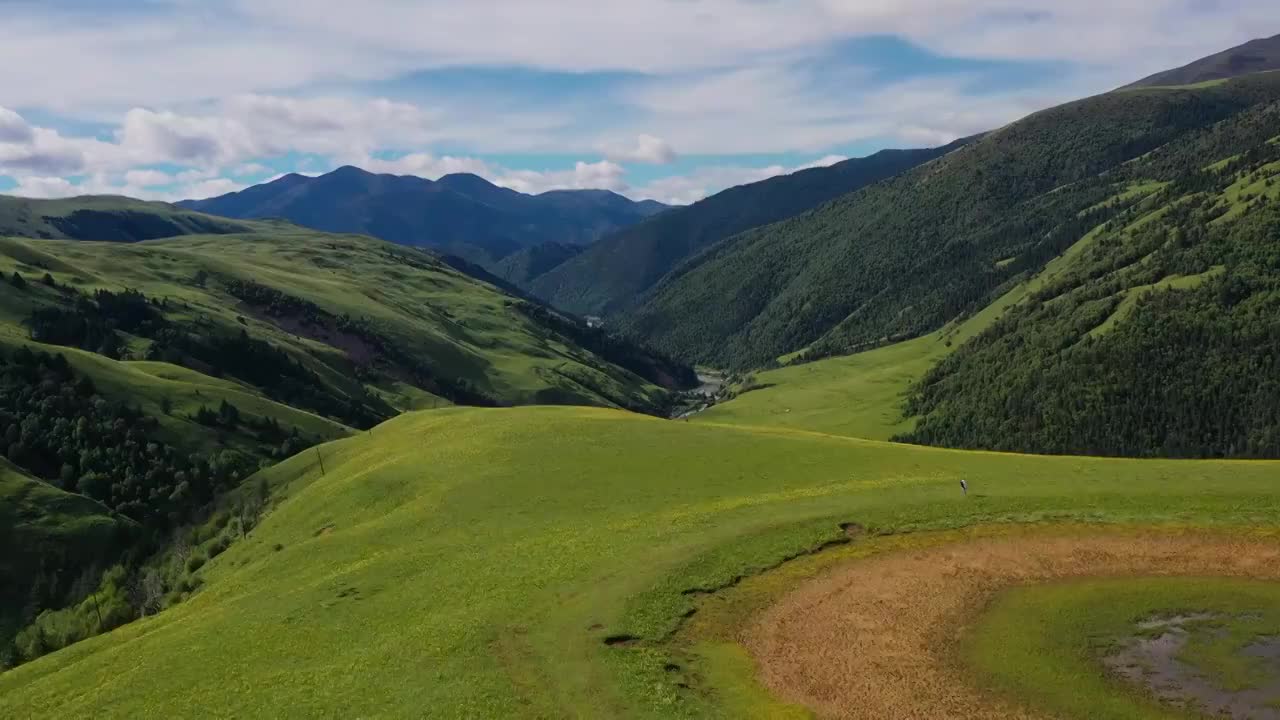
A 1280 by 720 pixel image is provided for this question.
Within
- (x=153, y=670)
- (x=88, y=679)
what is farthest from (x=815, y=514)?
(x=88, y=679)

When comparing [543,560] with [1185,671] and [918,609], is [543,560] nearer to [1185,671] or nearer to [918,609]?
[918,609]

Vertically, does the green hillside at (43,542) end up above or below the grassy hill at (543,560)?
below

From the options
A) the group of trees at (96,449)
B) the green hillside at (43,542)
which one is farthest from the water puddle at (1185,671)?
the group of trees at (96,449)

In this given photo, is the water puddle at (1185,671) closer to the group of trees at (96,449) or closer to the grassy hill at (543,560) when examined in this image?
the grassy hill at (543,560)

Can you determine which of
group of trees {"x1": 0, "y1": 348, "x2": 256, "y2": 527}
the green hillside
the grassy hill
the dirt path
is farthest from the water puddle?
group of trees {"x1": 0, "y1": 348, "x2": 256, "y2": 527}

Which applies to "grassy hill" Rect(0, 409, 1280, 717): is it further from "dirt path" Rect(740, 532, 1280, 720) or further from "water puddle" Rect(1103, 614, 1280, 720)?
"water puddle" Rect(1103, 614, 1280, 720)

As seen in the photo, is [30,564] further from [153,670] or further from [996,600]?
[996,600]
